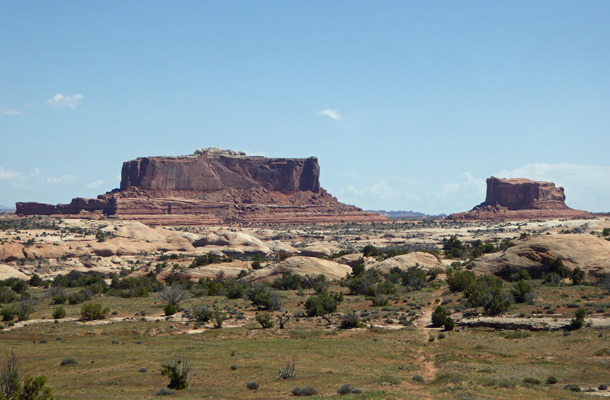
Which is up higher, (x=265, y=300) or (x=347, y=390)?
(x=265, y=300)

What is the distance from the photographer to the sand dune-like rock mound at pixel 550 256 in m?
39.9

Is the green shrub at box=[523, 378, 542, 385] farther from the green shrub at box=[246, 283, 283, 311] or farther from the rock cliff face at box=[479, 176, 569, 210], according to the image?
the rock cliff face at box=[479, 176, 569, 210]

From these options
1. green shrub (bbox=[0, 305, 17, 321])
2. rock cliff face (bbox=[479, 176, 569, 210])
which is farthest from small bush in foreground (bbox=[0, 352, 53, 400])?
rock cliff face (bbox=[479, 176, 569, 210])

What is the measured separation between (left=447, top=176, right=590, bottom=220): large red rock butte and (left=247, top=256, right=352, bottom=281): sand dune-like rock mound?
374 ft

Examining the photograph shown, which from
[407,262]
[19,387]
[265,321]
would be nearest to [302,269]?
[407,262]

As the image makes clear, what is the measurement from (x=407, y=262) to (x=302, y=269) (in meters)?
8.37

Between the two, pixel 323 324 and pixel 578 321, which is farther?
pixel 323 324

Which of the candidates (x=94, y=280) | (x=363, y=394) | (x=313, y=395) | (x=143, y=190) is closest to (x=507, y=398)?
(x=363, y=394)

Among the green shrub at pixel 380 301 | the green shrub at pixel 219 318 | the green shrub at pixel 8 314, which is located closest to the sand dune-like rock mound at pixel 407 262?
the green shrub at pixel 380 301

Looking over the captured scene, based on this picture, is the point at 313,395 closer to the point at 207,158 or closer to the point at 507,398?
the point at 507,398

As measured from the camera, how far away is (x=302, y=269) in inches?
1822

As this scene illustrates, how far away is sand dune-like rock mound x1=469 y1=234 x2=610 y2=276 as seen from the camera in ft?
131

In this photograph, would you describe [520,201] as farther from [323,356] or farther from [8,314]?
[323,356]

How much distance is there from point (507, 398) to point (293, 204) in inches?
5821
